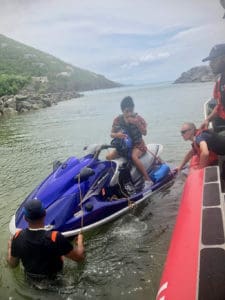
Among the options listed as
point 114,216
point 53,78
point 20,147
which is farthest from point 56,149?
point 53,78

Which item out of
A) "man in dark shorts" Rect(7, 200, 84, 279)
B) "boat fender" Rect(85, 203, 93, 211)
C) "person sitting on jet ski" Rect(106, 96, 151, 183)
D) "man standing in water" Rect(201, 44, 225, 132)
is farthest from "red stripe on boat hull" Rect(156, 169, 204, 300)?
"person sitting on jet ski" Rect(106, 96, 151, 183)

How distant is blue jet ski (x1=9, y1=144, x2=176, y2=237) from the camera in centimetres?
543

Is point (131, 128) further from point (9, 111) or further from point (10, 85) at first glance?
point (10, 85)

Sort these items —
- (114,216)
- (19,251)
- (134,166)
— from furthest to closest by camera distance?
(134,166)
(114,216)
(19,251)

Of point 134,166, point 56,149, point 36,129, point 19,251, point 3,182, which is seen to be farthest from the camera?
point 36,129

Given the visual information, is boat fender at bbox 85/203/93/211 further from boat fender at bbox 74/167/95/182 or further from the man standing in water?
the man standing in water

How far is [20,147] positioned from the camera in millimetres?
15656

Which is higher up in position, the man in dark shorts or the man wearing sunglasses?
the man wearing sunglasses

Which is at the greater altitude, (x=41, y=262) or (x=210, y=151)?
(x=210, y=151)

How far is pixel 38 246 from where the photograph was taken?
13.5 ft

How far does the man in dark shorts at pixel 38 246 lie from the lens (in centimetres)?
407

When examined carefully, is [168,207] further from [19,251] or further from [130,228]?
[19,251]

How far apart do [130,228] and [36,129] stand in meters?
16.2

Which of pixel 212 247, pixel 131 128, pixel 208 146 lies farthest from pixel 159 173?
pixel 212 247
